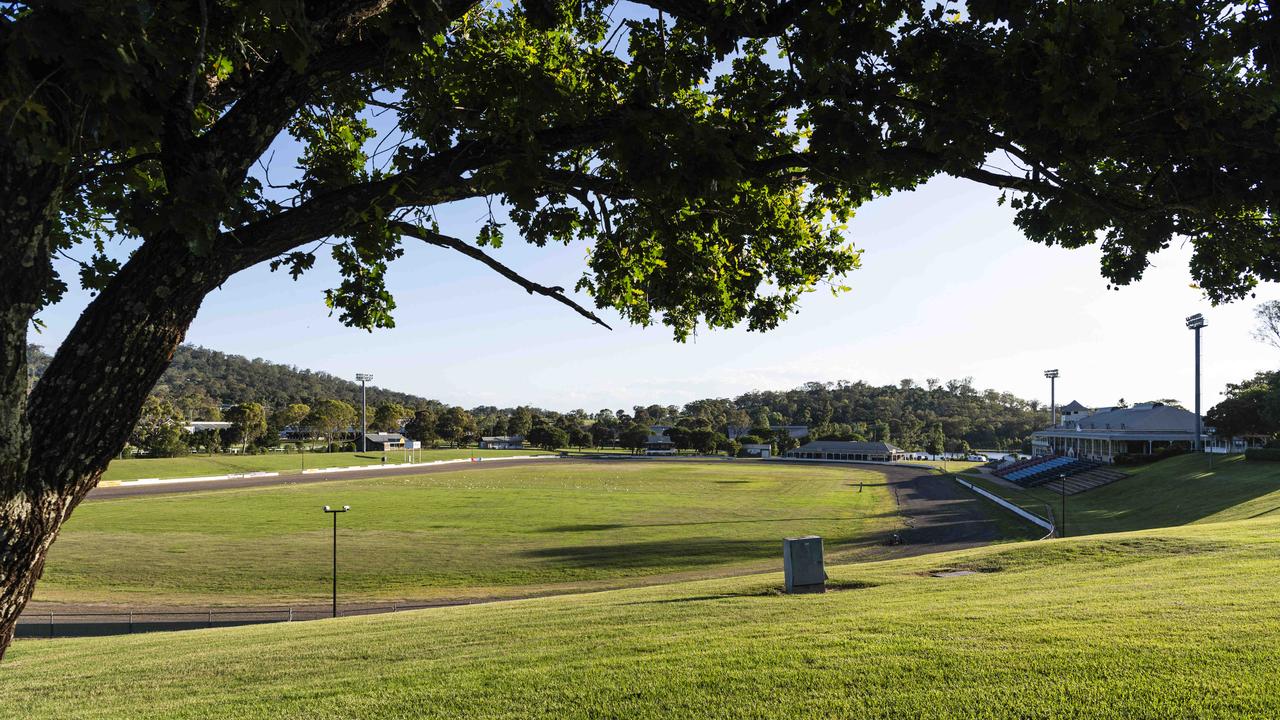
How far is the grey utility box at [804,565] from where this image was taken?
15.2 meters

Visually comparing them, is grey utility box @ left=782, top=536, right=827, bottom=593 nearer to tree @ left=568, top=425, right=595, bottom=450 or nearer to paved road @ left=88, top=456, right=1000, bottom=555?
paved road @ left=88, top=456, right=1000, bottom=555

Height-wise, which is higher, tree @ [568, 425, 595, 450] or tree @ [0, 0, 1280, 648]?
tree @ [0, 0, 1280, 648]

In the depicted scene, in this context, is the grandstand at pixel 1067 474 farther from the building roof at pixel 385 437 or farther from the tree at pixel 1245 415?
Answer: the building roof at pixel 385 437

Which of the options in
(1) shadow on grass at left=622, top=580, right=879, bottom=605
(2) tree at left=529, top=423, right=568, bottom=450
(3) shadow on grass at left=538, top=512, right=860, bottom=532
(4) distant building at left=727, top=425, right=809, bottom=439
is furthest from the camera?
(4) distant building at left=727, top=425, right=809, bottom=439

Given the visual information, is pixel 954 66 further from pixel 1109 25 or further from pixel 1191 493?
pixel 1191 493

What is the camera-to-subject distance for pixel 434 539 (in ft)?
123

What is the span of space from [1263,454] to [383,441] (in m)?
144

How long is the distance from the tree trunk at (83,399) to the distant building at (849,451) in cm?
12975

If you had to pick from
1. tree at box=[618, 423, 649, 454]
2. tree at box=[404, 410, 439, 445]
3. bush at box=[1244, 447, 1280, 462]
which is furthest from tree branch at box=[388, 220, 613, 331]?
tree at box=[404, 410, 439, 445]

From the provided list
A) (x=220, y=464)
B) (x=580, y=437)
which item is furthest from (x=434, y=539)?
(x=580, y=437)

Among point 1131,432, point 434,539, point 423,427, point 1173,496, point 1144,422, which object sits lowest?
point 434,539

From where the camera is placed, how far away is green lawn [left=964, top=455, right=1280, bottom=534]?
3634 centimetres

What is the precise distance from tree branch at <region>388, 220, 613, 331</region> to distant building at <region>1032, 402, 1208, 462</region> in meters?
79.2

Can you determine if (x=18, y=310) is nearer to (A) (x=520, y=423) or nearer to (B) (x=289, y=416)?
(B) (x=289, y=416)
